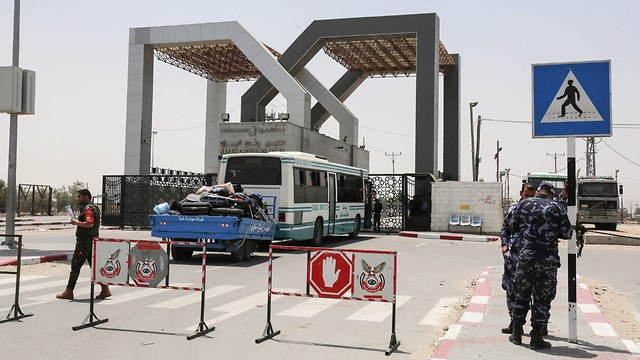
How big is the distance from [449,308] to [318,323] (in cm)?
246

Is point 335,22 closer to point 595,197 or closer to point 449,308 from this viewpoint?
point 595,197

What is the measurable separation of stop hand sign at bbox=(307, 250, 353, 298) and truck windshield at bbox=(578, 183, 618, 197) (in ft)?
116

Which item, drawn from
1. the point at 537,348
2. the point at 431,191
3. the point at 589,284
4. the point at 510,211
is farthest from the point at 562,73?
the point at 431,191

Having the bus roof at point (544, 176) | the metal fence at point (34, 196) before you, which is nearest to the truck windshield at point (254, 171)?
the bus roof at point (544, 176)

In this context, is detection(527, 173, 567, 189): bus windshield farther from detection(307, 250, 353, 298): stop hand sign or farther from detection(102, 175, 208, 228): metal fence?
detection(307, 250, 353, 298): stop hand sign

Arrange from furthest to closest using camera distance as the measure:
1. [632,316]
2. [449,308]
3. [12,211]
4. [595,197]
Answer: [595,197]
[12,211]
[449,308]
[632,316]

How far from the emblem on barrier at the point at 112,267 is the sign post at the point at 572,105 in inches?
226

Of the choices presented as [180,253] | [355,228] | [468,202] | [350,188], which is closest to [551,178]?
[468,202]

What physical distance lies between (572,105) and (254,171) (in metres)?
13.6

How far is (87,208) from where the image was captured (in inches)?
440

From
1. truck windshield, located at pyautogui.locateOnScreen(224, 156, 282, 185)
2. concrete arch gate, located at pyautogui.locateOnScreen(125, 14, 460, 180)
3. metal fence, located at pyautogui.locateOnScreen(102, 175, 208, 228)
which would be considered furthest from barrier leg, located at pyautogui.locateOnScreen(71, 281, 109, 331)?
concrete arch gate, located at pyautogui.locateOnScreen(125, 14, 460, 180)

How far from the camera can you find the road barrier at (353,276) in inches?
306

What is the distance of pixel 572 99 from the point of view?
782 centimetres

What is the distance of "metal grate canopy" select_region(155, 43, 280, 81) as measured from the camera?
151 ft
